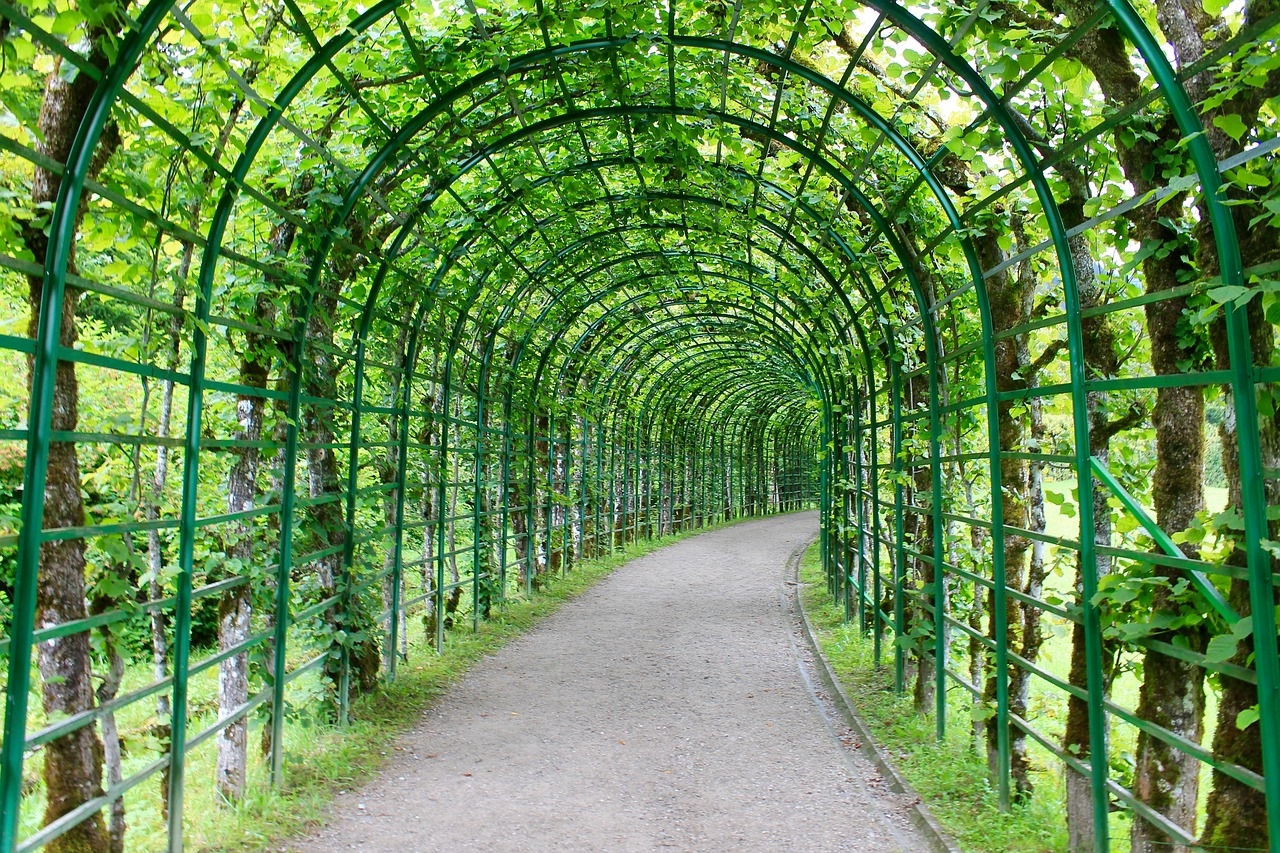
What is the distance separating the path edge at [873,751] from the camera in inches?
160

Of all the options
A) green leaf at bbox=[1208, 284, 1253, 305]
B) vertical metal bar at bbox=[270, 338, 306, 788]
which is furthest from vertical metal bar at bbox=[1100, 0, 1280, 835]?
vertical metal bar at bbox=[270, 338, 306, 788]

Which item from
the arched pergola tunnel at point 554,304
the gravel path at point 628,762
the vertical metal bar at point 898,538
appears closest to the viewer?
the arched pergola tunnel at point 554,304

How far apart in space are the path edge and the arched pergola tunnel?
1.36 ft

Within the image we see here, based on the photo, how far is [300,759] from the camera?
4.85 m

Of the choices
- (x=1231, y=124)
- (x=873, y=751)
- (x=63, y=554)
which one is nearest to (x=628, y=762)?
(x=873, y=751)

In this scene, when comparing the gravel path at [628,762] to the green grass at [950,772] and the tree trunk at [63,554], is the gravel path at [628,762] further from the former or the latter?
the tree trunk at [63,554]

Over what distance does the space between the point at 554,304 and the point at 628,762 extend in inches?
241

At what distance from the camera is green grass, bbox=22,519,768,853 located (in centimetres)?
410

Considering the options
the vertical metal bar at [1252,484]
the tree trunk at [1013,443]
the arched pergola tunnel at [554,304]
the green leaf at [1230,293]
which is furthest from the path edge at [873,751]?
the green leaf at [1230,293]

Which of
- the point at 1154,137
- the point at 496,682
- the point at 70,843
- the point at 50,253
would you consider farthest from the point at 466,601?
the point at 1154,137

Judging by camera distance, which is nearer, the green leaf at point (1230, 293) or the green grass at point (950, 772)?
the green leaf at point (1230, 293)

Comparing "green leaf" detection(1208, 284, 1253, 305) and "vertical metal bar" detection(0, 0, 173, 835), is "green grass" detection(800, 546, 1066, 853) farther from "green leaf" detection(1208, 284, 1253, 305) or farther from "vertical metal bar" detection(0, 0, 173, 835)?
"vertical metal bar" detection(0, 0, 173, 835)

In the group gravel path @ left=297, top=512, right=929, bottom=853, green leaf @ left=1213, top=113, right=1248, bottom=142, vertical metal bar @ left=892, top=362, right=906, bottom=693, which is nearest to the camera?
green leaf @ left=1213, top=113, right=1248, bottom=142

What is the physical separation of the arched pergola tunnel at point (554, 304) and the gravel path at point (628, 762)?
0.71 meters
